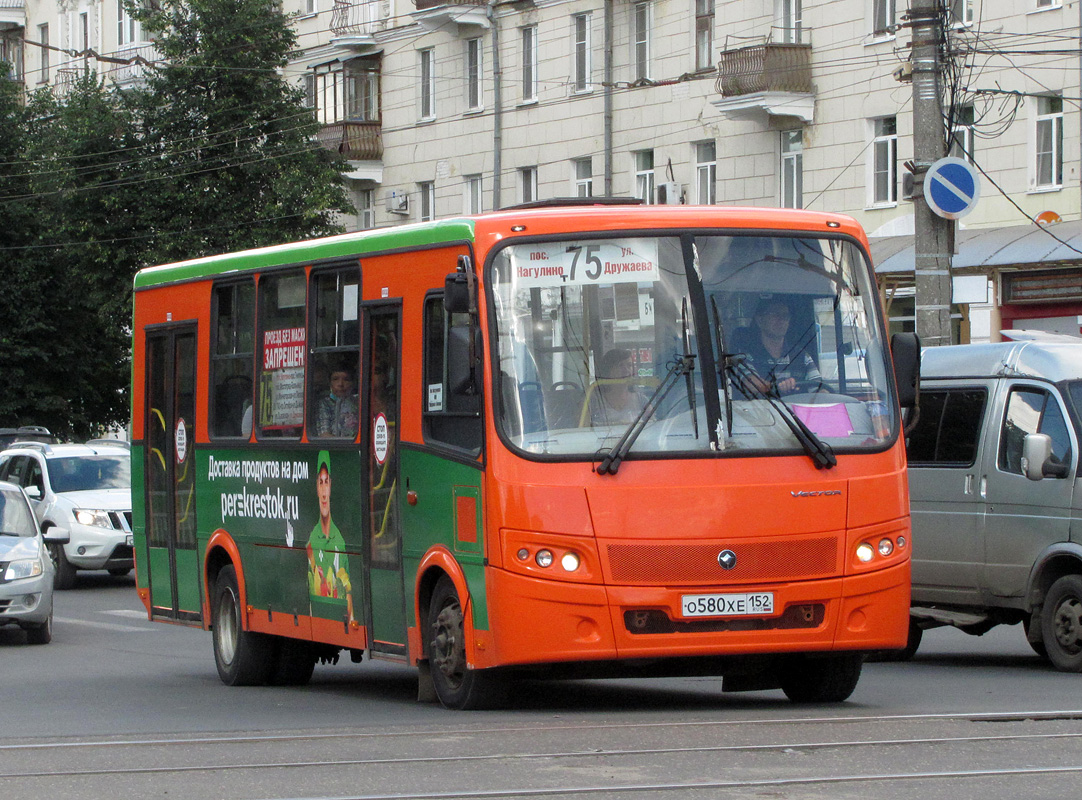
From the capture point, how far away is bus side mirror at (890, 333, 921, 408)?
416 inches

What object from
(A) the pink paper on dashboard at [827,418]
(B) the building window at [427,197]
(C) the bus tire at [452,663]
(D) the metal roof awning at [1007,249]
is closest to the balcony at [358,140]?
(B) the building window at [427,197]

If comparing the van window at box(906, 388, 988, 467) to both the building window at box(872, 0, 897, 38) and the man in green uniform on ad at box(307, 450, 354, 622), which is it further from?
the building window at box(872, 0, 897, 38)

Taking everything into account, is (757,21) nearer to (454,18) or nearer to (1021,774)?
(454,18)

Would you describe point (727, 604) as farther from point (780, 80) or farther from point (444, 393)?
point (780, 80)

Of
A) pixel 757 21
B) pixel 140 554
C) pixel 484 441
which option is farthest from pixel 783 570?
pixel 757 21

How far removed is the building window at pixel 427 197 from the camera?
1853 inches

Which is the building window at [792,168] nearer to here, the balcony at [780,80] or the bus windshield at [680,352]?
the balcony at [780,80]

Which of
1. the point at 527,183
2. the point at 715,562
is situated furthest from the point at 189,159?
the point at 715,562

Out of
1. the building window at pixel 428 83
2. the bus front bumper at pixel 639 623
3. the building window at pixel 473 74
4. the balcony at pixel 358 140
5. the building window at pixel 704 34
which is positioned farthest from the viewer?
the balcony at pixel 358 140

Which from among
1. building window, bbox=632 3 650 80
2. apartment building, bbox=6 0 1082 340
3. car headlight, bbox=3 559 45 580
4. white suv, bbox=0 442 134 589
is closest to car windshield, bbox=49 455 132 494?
white suv, bbox=0 442 134 589

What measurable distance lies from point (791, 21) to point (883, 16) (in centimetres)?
253

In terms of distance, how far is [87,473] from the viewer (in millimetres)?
27656

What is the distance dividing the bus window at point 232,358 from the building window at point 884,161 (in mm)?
21321

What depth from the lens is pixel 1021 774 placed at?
790 cm
